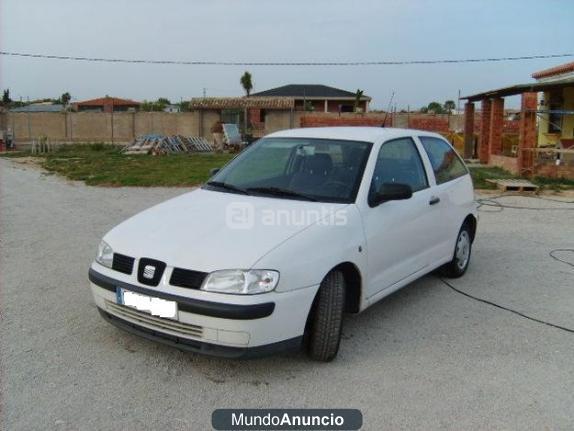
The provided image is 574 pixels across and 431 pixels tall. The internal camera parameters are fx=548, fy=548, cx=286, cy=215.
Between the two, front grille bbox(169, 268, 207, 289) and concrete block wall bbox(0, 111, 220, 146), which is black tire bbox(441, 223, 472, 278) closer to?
front grille bbox(169, 268, 207, 289)

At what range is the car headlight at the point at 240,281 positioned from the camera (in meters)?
3.22

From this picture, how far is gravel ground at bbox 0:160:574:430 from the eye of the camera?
306 cm

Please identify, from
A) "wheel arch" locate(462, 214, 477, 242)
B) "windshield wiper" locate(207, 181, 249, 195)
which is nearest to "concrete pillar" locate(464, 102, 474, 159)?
"wheel arch" locate(462, 214, 477, 242)

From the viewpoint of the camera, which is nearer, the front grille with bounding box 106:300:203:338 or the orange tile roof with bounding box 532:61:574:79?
the front grille with bounding box 106:300:203:338

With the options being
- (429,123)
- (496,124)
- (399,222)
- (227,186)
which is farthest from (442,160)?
(429,123)

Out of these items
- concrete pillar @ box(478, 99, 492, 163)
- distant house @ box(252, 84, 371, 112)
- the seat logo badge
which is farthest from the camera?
distant house @ box(252, 84, 371, 112)

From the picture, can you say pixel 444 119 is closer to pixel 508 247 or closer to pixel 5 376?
pixel 508 247

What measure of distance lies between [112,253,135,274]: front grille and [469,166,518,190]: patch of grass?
10.9 meters

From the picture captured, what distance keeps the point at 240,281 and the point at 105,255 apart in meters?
1.12

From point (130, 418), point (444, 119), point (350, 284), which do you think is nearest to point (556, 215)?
point (350, 284)

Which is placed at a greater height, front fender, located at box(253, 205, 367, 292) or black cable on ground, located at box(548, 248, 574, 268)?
front fender, located at box(253, 205, 367, 292)

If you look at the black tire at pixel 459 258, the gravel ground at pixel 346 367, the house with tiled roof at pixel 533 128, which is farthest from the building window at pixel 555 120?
the gravel ground at pixel 346 367

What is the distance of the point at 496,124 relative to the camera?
59.2 ft

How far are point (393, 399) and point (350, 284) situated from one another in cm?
96
